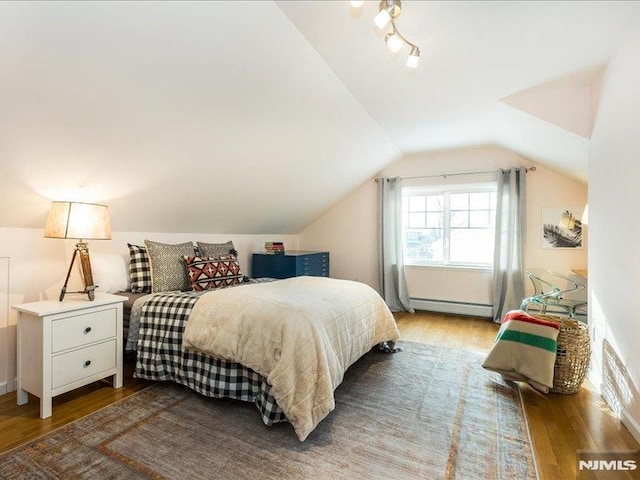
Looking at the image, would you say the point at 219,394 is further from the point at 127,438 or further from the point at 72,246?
the point at 72,246

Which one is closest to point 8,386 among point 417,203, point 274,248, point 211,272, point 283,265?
point 211,272

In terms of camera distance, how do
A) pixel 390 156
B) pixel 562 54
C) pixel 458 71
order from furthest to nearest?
1. pixel 390 156
2. pixel 458 71
3. pixel 562 54

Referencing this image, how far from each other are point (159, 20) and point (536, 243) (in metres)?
4.41

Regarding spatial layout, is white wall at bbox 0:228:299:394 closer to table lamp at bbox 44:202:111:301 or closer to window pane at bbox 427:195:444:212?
table lamp at bbox 44:202:111:301

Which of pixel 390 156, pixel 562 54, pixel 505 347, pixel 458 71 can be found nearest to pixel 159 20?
pixel 458 71

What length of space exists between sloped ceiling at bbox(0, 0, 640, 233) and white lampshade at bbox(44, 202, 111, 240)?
0.23m

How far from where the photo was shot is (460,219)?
4.62 m

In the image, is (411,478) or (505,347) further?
(505,347)

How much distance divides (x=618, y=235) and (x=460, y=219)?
258 centimetres

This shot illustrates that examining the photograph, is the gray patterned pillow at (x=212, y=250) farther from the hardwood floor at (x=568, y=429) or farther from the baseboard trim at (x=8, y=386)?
the hardwood floor at (x=568, y=429)

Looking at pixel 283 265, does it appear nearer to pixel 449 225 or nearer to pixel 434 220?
pixel 434 220

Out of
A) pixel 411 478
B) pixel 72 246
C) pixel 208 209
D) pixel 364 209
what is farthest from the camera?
pixel 364 209

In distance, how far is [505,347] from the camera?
242 cm

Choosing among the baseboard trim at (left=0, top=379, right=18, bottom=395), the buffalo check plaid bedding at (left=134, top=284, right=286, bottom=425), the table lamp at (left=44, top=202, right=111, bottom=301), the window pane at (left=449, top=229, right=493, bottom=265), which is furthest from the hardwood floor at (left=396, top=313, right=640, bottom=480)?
the baseboard trim at (left=0, top=379, right=18, bottom=395)
